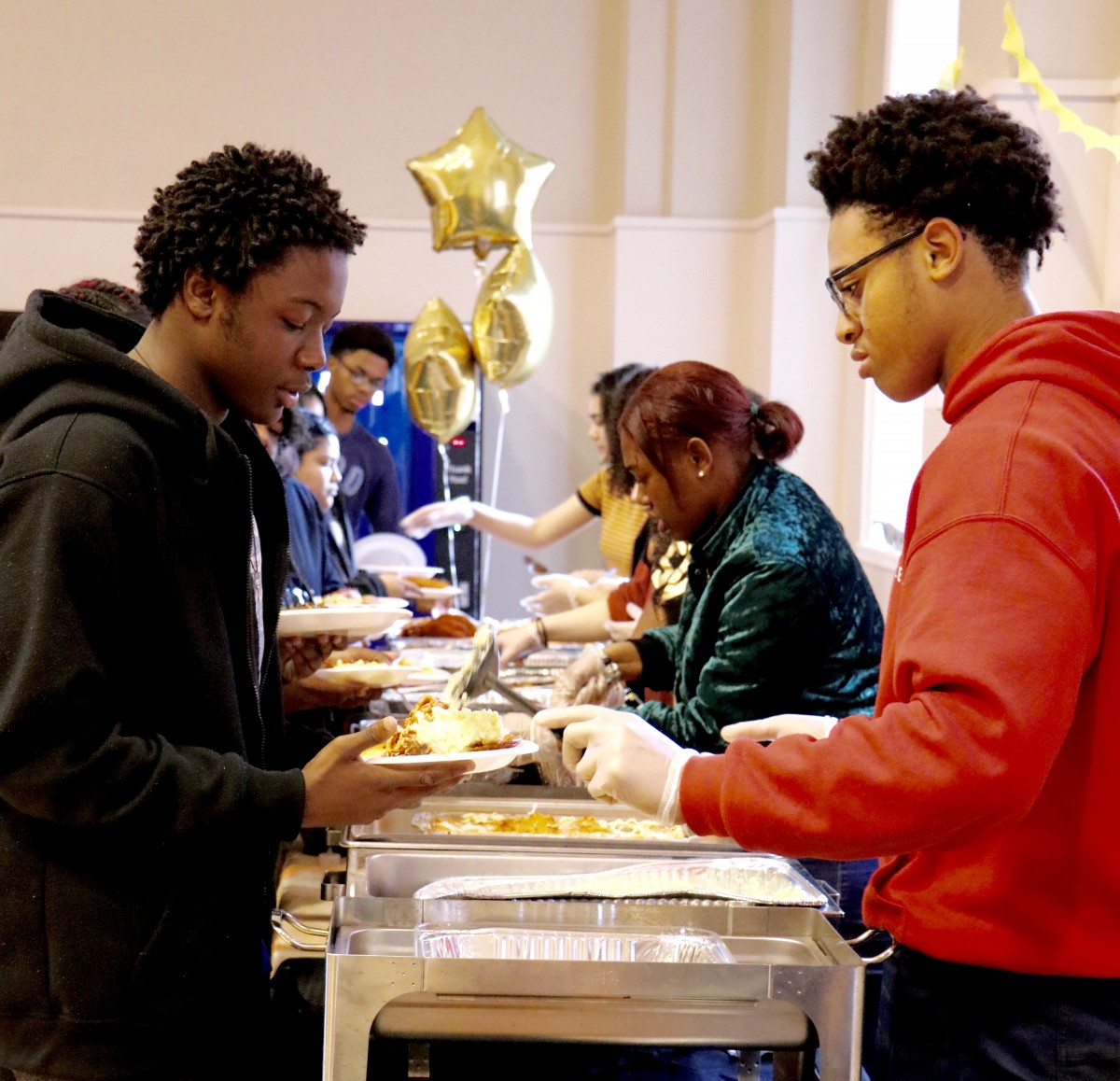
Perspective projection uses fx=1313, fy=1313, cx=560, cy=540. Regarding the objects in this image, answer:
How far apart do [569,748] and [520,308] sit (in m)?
2.95

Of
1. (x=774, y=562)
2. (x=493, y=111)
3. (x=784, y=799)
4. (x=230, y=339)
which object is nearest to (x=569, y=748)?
(x=784, y=799)

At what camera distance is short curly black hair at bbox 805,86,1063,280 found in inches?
43.9

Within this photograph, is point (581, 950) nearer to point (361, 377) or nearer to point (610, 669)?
point (610, 669)

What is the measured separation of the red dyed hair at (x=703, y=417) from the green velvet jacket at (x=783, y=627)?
0.14m

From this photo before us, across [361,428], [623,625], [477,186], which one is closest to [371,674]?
[623,625]

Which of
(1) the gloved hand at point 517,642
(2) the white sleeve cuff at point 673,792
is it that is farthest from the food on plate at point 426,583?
(2) the white sleeve cuff at point 673,792

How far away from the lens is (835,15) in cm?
526

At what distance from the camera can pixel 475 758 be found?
4.60ft

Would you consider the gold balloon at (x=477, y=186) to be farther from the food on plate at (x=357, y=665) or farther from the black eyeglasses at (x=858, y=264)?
the black eyeglasses at (x=858, y=264)

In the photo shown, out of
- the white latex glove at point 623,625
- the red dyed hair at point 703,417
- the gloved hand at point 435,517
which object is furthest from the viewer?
the gloved hand at point 435,517

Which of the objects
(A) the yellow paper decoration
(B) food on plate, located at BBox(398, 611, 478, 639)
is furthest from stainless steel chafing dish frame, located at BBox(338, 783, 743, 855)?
(B) food on plate, located at BBox(398, 611, 478, 639)

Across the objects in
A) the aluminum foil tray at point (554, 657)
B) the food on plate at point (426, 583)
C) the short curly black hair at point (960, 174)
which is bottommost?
the aluminum foil tray at point (554, 657)

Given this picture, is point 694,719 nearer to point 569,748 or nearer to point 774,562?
point 774,562

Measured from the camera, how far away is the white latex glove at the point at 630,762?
1117mm
